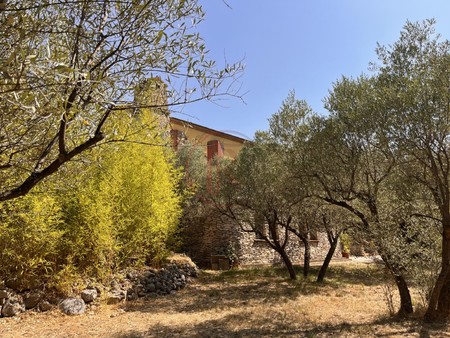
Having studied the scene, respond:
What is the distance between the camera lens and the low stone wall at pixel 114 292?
7.50m

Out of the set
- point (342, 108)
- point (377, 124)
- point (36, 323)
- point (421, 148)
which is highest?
point (342, 108)

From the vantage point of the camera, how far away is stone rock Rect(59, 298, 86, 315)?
25.3 ft

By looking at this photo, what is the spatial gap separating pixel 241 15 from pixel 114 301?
7971mm

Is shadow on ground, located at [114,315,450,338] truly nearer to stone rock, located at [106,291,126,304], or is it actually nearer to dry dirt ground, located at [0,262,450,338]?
dry dirt ground, located at [0,262,450,338]

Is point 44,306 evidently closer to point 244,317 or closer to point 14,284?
point 14,284

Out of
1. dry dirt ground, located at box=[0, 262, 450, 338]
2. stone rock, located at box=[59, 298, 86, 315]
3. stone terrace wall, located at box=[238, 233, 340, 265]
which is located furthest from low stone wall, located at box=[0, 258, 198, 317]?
stone terrace wall, located at box=[238, 233, 340, 265]

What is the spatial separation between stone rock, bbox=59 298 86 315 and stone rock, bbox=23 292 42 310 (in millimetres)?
492

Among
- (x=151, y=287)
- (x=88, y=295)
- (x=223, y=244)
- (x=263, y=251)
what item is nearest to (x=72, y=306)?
(x=88, y=295)

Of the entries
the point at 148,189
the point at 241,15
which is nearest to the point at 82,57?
the point at 241,15

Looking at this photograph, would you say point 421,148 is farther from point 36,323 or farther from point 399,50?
point 36,323

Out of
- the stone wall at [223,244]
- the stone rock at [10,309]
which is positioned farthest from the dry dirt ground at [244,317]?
the stone wall at [223,244]

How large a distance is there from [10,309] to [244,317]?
485 cm

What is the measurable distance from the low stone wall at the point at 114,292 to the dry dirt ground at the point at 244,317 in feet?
0.71

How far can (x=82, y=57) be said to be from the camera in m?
2.85
